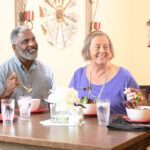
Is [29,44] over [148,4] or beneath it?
beneath

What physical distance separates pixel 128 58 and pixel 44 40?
254 centimetres

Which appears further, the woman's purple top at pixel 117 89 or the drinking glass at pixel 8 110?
the woman's purple top at pixel 117 89

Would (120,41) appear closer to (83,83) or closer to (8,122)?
(83,83)

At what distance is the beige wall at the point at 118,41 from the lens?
16.7 ft

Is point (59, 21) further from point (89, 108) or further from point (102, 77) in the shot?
point (89, 108)

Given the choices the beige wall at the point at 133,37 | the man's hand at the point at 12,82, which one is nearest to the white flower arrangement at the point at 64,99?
the man's hand at the point at 12,82

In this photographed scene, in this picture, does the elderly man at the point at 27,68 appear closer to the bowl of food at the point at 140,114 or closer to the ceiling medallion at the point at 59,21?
the bowl of food at the point at 140,114

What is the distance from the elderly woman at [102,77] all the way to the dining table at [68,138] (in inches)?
32.4

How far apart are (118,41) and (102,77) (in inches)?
151

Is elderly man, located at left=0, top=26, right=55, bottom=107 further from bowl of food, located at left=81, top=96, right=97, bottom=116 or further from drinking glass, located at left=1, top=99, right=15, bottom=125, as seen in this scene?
drinking glass, located at left=1, top=99, right=15, bottom=125

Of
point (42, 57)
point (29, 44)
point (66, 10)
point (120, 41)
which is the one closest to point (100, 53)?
point (29, 44)

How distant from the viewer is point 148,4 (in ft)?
21.8

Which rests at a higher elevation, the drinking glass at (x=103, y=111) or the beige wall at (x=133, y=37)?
the beige wall at (x=133, y=37)

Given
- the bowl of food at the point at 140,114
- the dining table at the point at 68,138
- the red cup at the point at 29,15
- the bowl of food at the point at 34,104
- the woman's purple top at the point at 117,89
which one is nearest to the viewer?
the dining table at the point at 68,138
